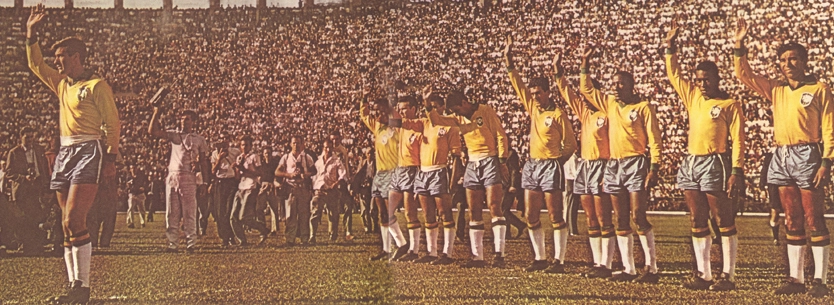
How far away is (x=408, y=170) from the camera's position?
22.6 feet

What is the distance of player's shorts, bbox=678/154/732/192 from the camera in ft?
18.8

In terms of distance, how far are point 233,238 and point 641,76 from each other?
339cm

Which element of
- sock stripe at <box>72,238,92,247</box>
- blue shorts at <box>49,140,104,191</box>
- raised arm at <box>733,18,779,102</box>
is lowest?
sock stripe at <box>72,238,92,247</box>

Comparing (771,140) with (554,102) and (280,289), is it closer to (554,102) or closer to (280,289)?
(554,102)

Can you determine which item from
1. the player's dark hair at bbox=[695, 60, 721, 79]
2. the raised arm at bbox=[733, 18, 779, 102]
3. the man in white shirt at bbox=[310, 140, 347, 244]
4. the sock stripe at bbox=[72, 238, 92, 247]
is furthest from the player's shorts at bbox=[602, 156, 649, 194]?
the sock stripe at bbox=[72, 238, 92, 247]

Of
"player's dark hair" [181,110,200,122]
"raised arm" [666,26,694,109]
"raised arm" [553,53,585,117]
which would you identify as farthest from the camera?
"player's dark hair" [181,110,200,122]

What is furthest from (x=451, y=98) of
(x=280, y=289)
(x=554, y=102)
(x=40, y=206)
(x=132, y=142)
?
(x=40, y=206)

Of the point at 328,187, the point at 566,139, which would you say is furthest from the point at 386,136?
Result: the point at 566,139

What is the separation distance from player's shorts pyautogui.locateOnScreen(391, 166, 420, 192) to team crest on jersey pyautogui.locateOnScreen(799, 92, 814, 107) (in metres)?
2.61

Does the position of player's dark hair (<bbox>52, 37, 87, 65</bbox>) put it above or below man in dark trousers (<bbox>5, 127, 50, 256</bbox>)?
above

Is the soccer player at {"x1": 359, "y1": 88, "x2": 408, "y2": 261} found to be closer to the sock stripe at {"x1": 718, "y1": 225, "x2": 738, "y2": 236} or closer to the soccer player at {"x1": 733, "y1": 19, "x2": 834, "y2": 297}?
the sock stripe at {"x1": 718, "y1": 225, "x2": 738, "y2": 236}

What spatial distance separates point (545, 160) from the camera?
6.41m

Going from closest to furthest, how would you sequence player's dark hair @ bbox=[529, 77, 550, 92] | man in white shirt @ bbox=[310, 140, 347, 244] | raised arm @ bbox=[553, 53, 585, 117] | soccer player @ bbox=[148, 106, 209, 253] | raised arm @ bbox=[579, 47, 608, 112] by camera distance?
1. raised arm @ bbox=[579, 47, 608, 112]
2. raised arm @ bbox=[553, 53, 585, 117]
3. player's dark hair @ bbox=[529, 77, 550, 92]
4. soccer player @ bbox=[148, 106, 209, 253]
5. man in white shirt @ bbox=[310, 140, 347, 244]

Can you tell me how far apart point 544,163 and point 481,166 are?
1.47 ft
